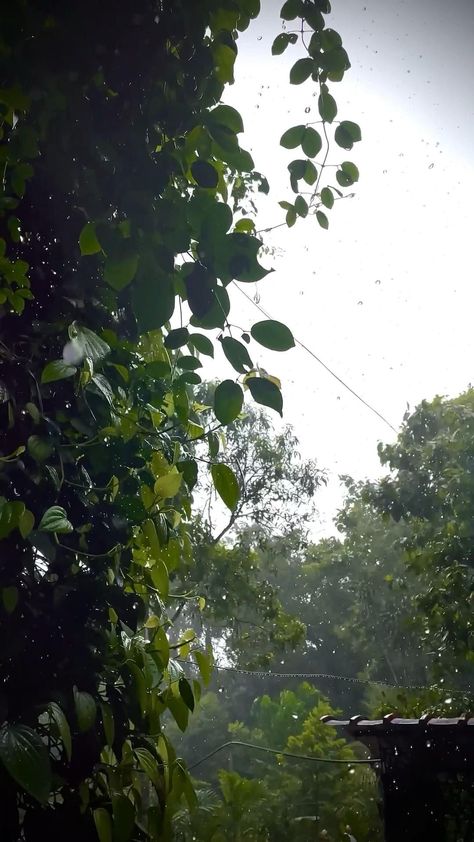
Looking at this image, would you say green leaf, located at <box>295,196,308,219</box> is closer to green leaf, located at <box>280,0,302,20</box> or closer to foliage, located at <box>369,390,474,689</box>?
green leaf, located at <box>280,0,302,20</box>

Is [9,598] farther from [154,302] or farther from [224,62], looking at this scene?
[224,62]

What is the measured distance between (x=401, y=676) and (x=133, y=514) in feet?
23.5

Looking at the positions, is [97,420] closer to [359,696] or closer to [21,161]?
[21,161]

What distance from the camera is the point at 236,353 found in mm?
271

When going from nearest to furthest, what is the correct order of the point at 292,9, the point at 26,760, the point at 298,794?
1. the point at 26,760
2. the point at 292,9
3. the point at 298,794

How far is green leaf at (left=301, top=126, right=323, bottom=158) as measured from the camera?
45cm

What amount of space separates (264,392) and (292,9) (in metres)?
0.37

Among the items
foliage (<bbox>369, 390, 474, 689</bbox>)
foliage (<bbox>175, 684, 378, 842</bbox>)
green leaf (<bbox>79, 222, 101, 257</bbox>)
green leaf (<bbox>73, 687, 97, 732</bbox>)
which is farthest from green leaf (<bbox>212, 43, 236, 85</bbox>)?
foliage (<bbox>369, 390, 474, 689</bbox>)

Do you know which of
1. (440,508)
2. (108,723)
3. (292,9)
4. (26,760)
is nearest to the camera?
(26,760)

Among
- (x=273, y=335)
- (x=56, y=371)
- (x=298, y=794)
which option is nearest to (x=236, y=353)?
(x=273, y=335)

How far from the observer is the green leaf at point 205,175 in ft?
1.02

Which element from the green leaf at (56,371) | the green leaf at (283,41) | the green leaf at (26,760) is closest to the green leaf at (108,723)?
the green leaf at (26,760)

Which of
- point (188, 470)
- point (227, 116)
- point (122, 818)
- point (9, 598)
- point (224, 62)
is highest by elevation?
point (224, 62)

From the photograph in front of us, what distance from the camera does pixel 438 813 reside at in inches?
73.4
